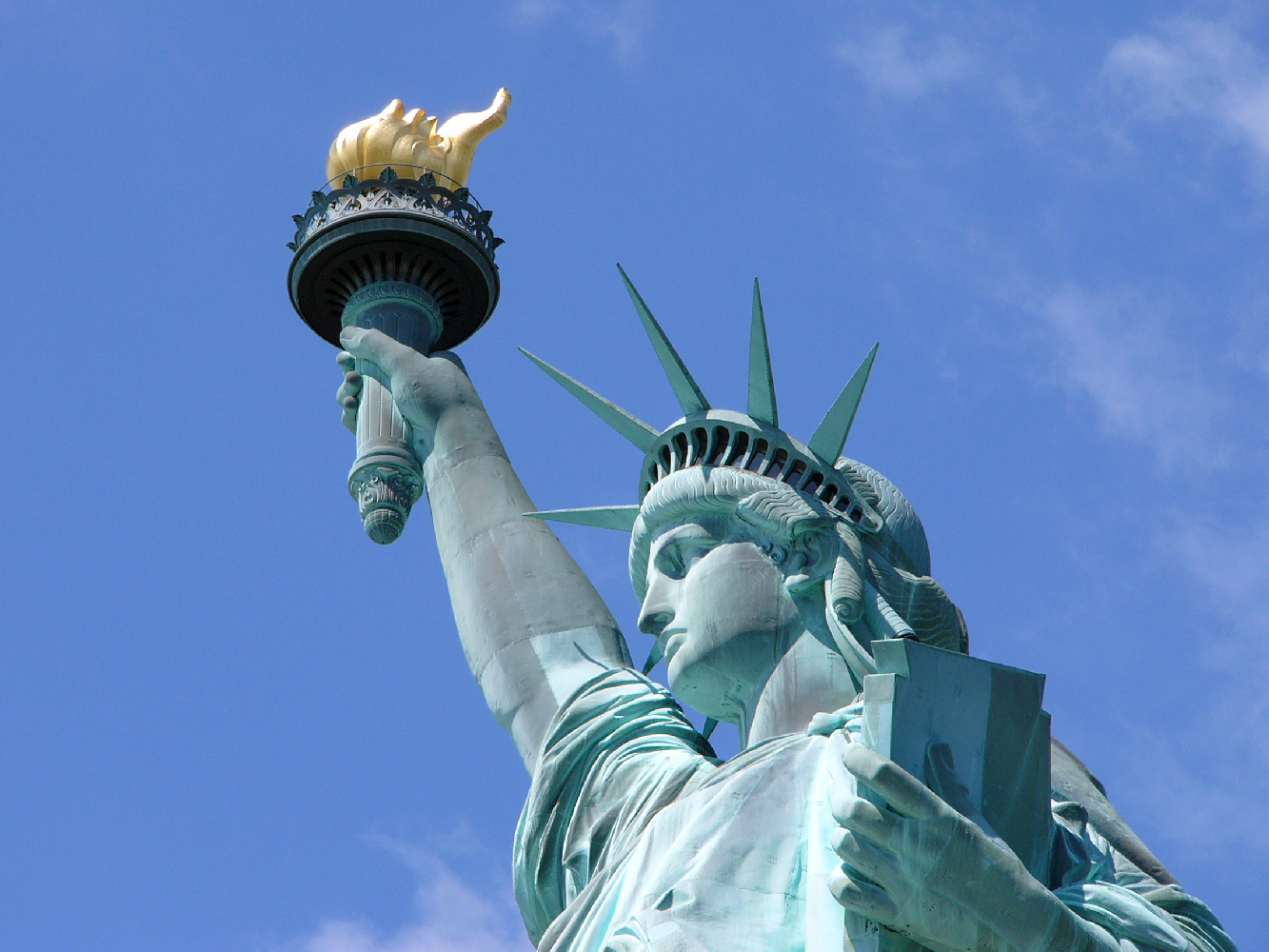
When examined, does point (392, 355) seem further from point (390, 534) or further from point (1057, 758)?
point (1057, 758)

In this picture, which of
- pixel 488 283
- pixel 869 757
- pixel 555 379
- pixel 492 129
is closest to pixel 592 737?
pixel 555 379

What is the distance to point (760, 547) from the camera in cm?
1119

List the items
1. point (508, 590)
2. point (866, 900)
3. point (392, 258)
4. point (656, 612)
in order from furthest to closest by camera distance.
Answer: point (392, 258) → point (508, 590) → point (656, 612) → point (866, 900)

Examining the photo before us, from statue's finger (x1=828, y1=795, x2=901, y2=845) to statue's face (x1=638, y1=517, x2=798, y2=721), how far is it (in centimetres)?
210

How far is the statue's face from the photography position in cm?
1099

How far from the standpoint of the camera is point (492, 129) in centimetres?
Answer: 1504

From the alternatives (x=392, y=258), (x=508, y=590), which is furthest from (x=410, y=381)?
(x=508, y=590)

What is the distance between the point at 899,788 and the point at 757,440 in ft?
9.74

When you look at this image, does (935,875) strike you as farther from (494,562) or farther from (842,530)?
(494,562)

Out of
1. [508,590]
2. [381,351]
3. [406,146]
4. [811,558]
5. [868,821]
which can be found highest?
[406,146]

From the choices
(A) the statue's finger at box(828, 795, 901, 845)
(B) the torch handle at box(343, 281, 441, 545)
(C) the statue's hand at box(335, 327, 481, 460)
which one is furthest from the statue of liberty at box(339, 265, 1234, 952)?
(C) the statue's hand at box(335, 327, 481, 460)

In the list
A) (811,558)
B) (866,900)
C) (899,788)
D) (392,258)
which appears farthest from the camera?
(392,258)

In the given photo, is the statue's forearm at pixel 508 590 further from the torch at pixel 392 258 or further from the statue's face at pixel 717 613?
the statue's face at pixel 717 613

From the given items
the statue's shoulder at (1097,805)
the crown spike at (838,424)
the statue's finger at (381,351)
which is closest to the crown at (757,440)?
the crown spike at (838,424)
